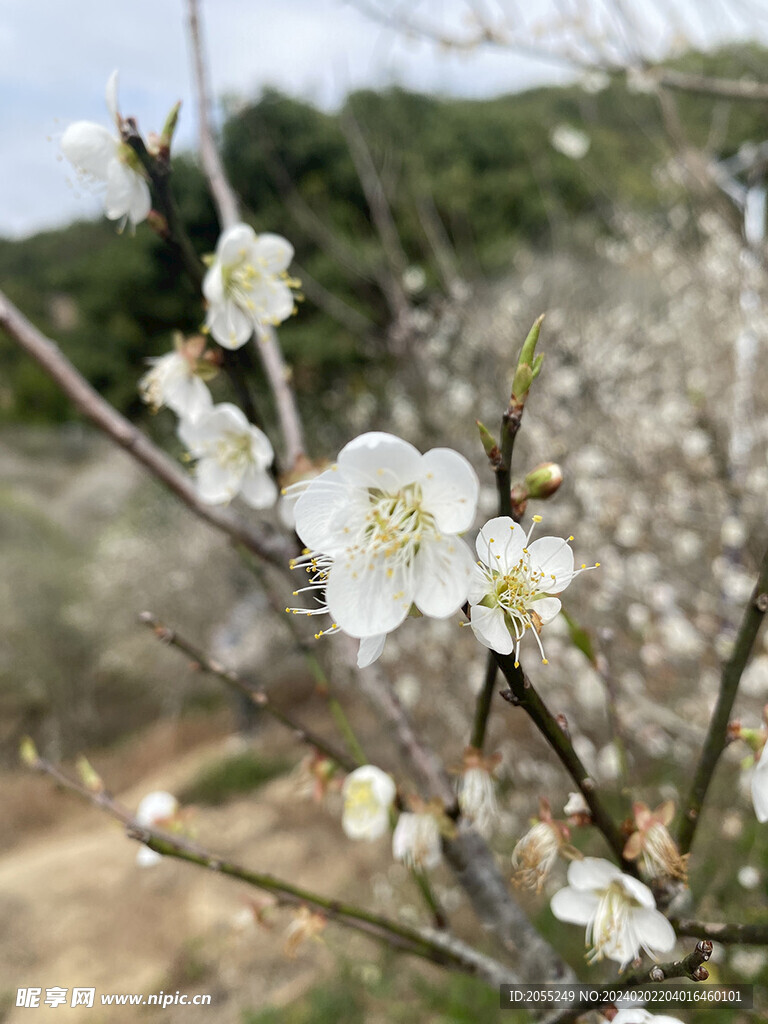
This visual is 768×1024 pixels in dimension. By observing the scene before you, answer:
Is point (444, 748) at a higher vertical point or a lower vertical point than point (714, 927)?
lower

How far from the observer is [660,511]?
3.42 m

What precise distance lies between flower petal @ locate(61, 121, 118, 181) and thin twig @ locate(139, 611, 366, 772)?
0.50 metres

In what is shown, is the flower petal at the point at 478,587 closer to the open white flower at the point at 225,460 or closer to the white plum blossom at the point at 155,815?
the open white flower at the point at 225,460

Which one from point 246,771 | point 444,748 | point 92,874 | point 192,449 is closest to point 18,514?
point 246,771

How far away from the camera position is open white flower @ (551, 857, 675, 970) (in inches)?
22.5

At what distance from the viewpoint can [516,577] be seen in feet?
1.59

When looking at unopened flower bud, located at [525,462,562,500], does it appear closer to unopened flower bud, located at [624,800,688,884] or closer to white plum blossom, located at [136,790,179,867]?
unopened flower bud, located at [624,800,688,884]

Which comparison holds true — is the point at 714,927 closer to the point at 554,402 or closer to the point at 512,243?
the point at 554,402

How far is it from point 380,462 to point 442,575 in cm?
10

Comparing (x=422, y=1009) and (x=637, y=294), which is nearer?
(x=422, y=1009)

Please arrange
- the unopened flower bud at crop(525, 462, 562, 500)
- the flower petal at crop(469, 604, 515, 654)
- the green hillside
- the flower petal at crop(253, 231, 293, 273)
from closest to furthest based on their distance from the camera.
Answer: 1. the flower petal at crop(469, 604, 515, 654)
2. the unopened flower bud at crop(525, 462, 562, 500)
3. the flower petal at crop(253, 231, 293, 273)
4. the green hillside

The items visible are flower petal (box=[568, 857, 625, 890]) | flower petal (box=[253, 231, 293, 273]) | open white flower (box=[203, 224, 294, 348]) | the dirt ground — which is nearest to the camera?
flower petal (box=[568, 857, 625, 890])

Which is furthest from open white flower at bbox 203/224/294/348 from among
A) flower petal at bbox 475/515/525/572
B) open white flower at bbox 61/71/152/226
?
flower petal at bbox 475/515/525/572

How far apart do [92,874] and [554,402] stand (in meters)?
4.91
